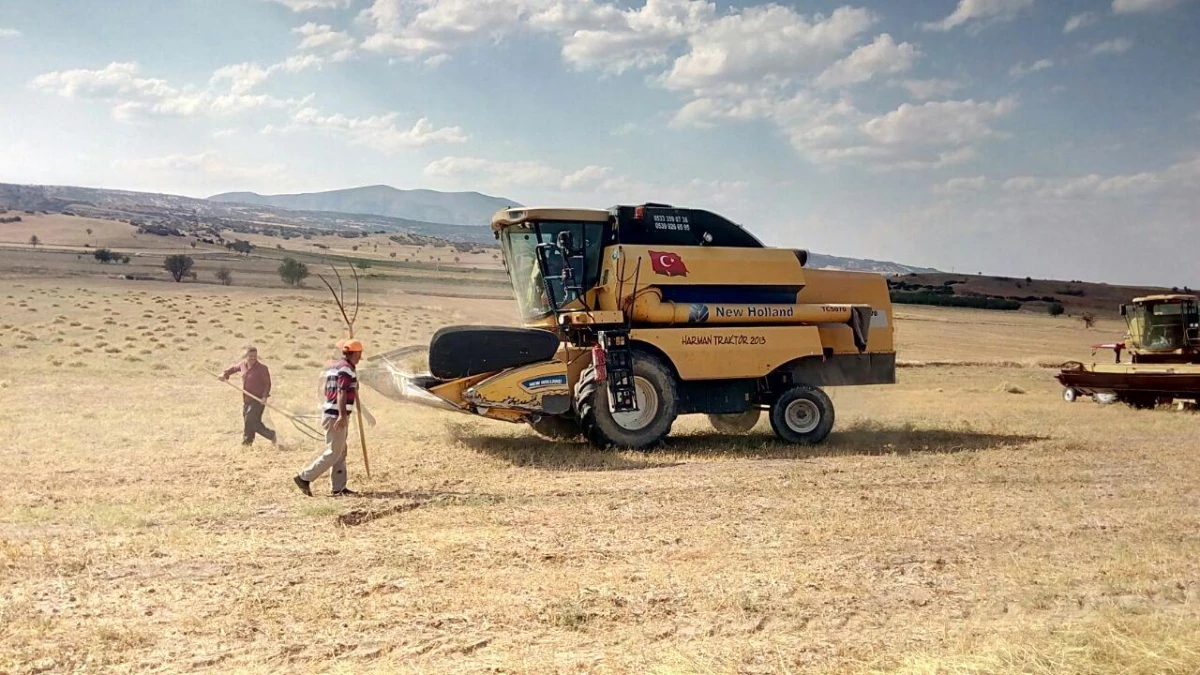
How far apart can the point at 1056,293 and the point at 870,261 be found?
93.2 m

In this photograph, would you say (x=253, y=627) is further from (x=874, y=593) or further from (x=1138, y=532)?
(x=1138, y=532)

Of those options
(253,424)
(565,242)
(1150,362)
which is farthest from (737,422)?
(1150,362)

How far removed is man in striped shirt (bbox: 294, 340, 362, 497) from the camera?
917 cm

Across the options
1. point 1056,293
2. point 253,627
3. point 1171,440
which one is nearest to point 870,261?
point 1056,293

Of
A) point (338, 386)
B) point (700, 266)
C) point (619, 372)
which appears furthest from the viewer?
point (700, 266)

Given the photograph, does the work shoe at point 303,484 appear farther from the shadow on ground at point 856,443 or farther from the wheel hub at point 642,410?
the shadow on ground at point 856,443

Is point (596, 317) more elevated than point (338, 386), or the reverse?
point (596, 317)

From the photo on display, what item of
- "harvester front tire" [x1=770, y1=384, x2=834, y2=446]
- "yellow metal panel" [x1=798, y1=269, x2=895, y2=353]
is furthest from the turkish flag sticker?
"harvester front tire" [x1=770, y1=384, x2=834, y2=446]

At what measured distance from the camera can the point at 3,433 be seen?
13672 mm

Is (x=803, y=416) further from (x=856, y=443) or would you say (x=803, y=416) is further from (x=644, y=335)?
(x=644, y=335)

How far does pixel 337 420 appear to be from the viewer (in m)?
9.16

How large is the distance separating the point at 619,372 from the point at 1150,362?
1538cm

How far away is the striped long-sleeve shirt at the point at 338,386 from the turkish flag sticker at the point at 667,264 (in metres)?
4.65

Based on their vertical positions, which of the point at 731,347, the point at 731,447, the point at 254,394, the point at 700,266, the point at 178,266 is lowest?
the point at 731,447
